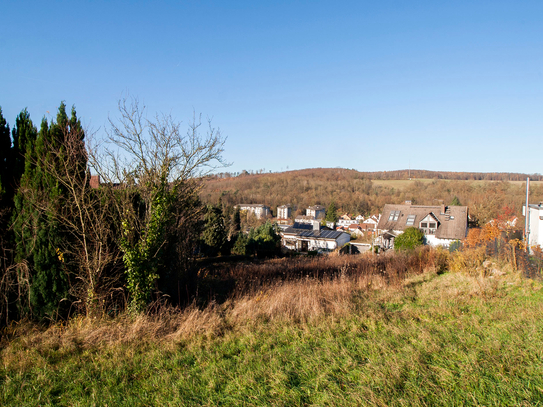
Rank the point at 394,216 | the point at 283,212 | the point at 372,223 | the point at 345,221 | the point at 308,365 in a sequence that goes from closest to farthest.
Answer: the point at 308,365 → the point at 394,216 → the point at 372,223 → the point at 345,221 → the point at 283,212

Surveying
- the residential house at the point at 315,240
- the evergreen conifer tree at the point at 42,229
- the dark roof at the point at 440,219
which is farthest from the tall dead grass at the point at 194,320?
the residential house at the point at 315,240

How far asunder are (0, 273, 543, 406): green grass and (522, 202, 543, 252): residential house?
35.7ft

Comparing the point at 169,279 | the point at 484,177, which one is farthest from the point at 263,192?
the point at 169,279

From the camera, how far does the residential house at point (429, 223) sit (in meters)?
29.2

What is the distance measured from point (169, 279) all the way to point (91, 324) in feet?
7.67

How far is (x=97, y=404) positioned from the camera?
10.0 feet

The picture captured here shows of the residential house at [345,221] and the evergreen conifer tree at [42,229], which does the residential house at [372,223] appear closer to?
the residential house at [345,221]

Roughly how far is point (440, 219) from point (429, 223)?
46.6 inches

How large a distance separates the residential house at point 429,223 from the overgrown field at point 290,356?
25.0 m

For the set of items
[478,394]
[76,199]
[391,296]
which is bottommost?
[391,296]

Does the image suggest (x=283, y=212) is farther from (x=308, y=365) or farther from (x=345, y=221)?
(x=308, y=365)

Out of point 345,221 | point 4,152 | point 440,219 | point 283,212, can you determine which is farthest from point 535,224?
point 283,212

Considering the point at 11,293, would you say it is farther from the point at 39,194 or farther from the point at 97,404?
the point at 97,404

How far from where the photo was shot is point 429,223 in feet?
98.8
